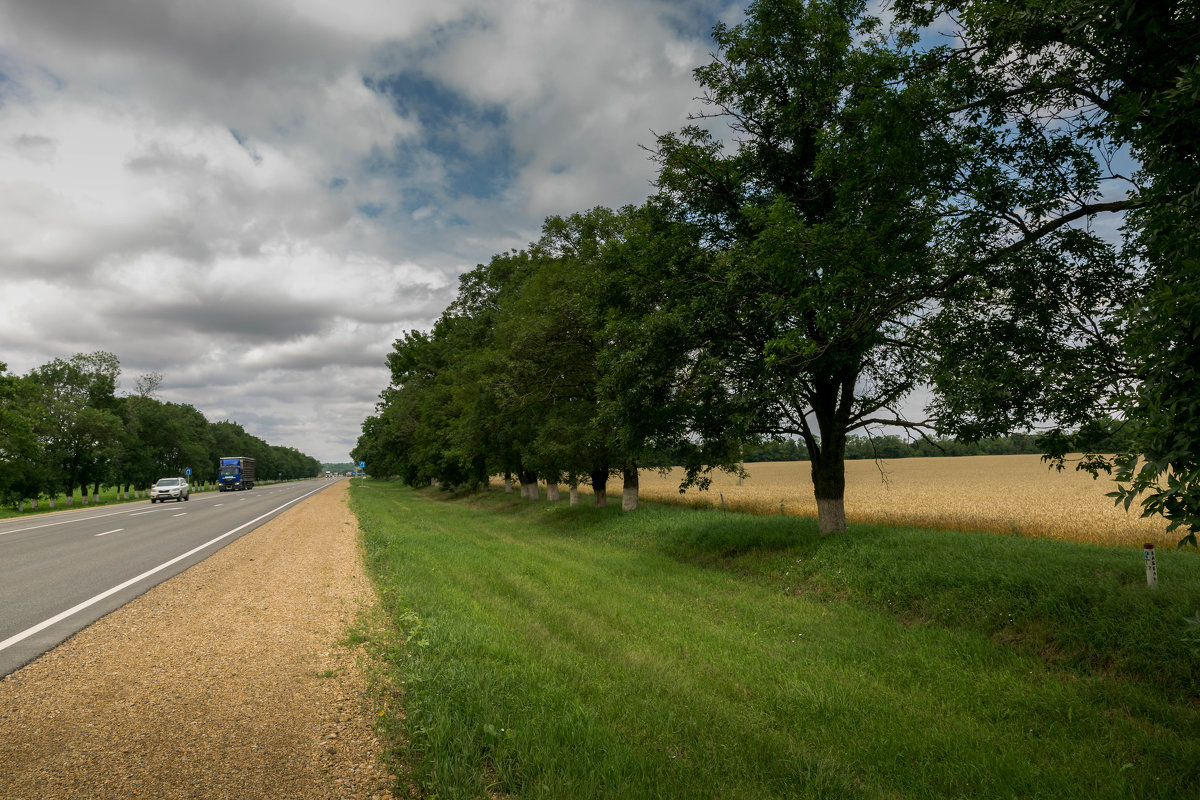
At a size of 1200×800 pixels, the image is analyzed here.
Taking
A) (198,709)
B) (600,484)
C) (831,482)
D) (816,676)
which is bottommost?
(816,676)

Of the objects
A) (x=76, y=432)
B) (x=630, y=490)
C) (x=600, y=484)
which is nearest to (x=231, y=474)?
(x=76, y=432)

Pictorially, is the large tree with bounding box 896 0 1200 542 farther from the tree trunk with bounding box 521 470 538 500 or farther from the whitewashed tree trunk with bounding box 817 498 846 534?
the tree trunk with bounding box 521 470 538 500

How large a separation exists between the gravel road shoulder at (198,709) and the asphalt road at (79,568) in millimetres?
427

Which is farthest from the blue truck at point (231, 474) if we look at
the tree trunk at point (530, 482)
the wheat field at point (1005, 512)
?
the wheat field at point (1005, 512)

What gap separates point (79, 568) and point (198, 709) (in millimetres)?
9516

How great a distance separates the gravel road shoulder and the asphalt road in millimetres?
427

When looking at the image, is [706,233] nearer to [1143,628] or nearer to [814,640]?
[814,640]

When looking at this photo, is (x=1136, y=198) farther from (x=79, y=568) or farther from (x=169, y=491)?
(x=169, y=491)

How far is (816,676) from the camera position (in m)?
6.81

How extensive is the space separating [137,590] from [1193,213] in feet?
44.1

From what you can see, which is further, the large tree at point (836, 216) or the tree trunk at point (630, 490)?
the tree trunk at point (630, 490)

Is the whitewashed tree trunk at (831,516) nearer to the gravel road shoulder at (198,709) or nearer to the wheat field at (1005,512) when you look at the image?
the wheat field at (1005,512)

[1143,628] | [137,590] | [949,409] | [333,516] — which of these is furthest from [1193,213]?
[333,516]

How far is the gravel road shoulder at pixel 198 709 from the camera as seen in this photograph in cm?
380
